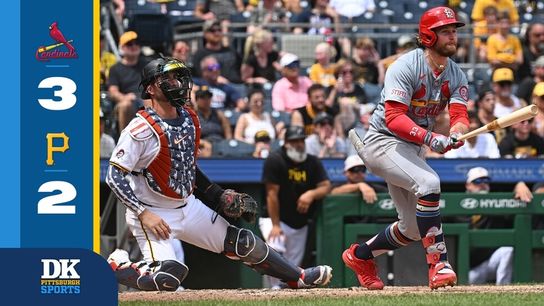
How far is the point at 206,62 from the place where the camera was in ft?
44.4

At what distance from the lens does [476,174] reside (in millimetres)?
11891

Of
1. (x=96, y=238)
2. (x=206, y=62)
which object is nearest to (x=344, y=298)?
(x=96, y=238)

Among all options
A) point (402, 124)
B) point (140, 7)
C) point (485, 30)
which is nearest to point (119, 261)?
point (402, 124)

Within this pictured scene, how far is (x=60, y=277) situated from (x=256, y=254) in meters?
1.83

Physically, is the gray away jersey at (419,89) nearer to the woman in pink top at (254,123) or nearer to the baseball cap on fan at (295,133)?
the baseball cap on fan at (295,133)

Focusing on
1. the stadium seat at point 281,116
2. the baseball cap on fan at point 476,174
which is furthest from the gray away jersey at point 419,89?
the stadium seat at point 281,116

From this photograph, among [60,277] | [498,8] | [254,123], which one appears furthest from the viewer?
[498,8]

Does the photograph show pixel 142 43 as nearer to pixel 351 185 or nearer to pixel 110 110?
pixel 110 110

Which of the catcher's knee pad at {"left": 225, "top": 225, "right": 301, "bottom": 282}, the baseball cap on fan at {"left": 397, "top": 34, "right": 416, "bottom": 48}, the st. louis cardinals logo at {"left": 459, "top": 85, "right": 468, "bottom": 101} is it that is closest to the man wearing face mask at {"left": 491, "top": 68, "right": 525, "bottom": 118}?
the baseball cap on fan at {"left": 397, "top": 34, "right": 416, "bottom": 48}

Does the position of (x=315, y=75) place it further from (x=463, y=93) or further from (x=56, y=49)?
(x=56, y=49)

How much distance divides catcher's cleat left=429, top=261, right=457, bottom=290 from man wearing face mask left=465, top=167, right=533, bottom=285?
3579 millimetres

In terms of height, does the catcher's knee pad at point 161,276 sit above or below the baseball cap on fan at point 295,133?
below

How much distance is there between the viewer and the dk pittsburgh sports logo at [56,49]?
8344 millimetres

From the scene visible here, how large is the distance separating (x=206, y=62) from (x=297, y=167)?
2.41m
